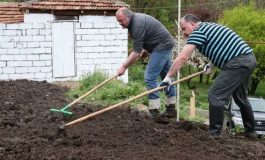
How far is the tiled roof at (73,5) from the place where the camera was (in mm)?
19359

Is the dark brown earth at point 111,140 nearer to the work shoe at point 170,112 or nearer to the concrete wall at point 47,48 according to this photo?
the work shoe at point 170,112

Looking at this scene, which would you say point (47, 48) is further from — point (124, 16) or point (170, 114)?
point (124, 16)

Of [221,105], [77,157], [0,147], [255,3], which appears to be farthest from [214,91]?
[255,3]

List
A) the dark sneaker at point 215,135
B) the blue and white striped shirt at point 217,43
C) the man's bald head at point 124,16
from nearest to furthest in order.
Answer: the blue and white striped shirt at point 217,43 → the dark sneaker at point 215,135 → the man's bald head at point 124,16

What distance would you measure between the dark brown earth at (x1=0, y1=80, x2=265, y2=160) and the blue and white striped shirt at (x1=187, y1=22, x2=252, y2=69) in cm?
101

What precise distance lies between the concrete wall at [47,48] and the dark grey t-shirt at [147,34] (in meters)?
9.51

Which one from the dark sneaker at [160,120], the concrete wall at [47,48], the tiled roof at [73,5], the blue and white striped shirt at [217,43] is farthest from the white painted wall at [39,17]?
the blue and white striped shirt at [217,43]

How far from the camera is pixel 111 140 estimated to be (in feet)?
21.3

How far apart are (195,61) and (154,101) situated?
76.2ft

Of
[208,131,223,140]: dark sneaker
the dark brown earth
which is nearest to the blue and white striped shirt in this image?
[208,131,223,140]: dark sneaker

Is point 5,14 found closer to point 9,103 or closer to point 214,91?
point 9,103

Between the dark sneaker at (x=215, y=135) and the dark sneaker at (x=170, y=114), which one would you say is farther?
the dark sneaker at (x=170, y=114)

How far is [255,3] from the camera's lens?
38562 millimetres

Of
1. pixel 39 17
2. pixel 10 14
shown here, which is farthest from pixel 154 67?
pixel 10 14
